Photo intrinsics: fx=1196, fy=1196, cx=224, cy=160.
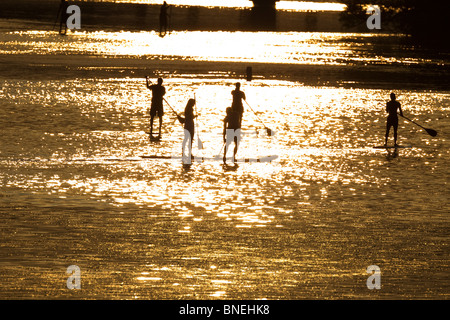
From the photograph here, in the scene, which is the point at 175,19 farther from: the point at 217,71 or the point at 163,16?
the point at 217,71

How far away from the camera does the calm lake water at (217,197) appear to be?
14.4 metres

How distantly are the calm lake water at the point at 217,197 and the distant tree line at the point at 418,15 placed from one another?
36.8 metres

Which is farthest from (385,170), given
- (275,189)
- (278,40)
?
(278,40)

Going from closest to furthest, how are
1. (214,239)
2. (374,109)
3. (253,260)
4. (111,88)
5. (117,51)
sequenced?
1. (253,260)
2. (214,239)
3. (374,109)
4. (111,88)
5. (117,51)

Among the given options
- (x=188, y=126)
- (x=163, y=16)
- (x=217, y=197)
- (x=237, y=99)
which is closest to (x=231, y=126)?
(x=237, y=99)

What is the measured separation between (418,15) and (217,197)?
64611 millimetres

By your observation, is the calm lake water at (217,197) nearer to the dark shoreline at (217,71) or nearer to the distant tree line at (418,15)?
the dark shoreline at (217,71)

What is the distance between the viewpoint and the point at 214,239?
1675cm

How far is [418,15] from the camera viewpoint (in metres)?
82.8

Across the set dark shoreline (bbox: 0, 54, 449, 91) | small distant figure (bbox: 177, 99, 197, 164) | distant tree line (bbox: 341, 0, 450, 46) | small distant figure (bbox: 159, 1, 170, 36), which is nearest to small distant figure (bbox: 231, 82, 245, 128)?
small distant figure (bbox: 177, 99, 197, 164)

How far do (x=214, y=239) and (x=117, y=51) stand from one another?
154 ft

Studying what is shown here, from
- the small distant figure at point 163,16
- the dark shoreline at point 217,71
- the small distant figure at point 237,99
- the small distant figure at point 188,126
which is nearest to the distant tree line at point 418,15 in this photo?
the small distant figure at point 163,16
